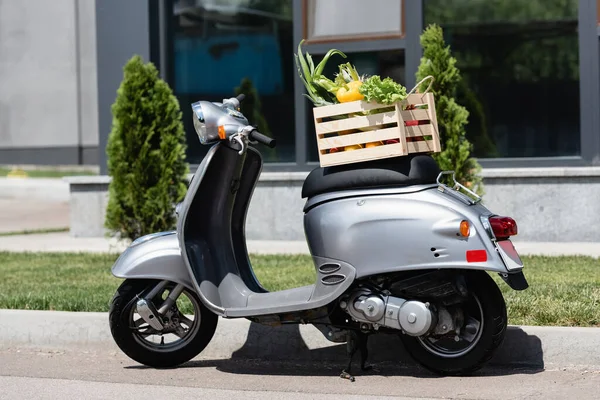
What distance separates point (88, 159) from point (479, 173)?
18.9 m

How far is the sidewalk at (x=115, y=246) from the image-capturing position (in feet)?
34.3

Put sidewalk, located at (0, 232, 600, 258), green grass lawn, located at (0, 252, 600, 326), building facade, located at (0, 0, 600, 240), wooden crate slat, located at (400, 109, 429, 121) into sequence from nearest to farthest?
wooden crate slat, located at (400, 109, 429, 121), green grass lawn, located at (0, 252, 600, 326), sidewalk, located at (0, 232, 600, 258), building facade, located at (0, 0, 600, 240)

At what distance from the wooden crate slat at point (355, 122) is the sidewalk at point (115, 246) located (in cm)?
466

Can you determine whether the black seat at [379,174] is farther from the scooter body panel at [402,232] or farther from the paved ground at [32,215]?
the paved ground at [32,215]

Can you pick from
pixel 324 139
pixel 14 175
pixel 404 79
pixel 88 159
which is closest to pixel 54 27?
pixel 88 159

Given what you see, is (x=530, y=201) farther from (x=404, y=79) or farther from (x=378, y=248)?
(x=378, y=248)

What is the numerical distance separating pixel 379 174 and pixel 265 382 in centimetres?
124

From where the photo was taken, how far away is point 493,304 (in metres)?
5.62

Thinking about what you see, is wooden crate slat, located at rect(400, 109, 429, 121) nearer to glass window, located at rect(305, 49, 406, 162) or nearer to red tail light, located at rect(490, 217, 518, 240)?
red tail light, located at rect(490, 217, 518, 240)

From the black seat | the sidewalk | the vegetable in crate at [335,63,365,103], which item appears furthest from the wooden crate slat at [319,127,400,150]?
the sidewalk

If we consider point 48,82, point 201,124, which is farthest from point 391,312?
point 48,82

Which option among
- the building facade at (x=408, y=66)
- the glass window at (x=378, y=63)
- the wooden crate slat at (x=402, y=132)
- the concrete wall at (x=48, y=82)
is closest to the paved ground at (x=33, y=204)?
the building facade at (x=408, y=66)

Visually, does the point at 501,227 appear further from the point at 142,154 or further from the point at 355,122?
the point at 142,154

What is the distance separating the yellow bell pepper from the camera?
19.6ft
